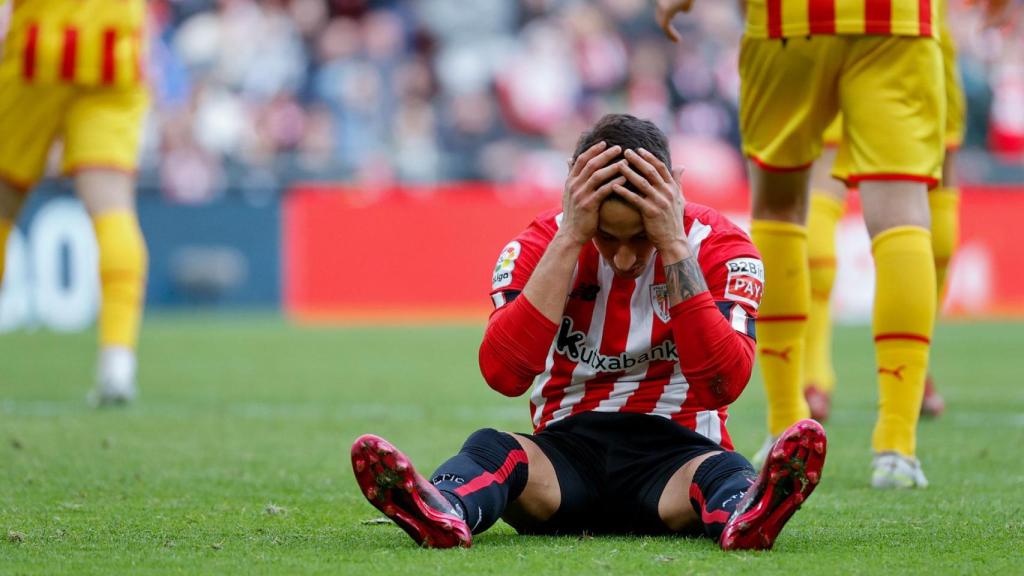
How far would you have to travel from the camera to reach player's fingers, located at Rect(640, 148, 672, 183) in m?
3.08

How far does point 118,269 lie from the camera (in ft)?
20.9

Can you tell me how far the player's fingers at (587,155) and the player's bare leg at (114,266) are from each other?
3595 mm

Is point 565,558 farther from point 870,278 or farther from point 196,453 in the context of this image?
point 870,278

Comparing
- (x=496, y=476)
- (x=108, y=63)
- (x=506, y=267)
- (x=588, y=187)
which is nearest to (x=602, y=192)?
(x=588, y=187)

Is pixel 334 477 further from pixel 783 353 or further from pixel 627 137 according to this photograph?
pixel 627 137

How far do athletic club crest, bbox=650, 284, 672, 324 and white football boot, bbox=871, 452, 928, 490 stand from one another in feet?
3.41

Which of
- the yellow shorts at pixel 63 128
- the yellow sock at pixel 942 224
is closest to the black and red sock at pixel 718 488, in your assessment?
the yellow sock at pixel 942 224

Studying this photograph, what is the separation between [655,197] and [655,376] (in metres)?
0.48

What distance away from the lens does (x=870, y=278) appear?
12.5 metres

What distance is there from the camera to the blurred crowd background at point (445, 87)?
14195 mm

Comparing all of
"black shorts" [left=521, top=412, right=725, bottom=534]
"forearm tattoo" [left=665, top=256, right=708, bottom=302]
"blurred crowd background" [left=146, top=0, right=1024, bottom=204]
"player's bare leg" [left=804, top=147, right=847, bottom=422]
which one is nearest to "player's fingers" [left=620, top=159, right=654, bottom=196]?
"forearm tattoo" [left=665, top=256, right=708, bottom=302]

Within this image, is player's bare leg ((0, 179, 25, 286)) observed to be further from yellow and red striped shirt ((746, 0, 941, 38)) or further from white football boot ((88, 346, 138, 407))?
yellow and red striped shirt ((746, 0, 941, 38))

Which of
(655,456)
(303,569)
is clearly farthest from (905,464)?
(303,569)

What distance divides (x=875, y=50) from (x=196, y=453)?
2351 mm
